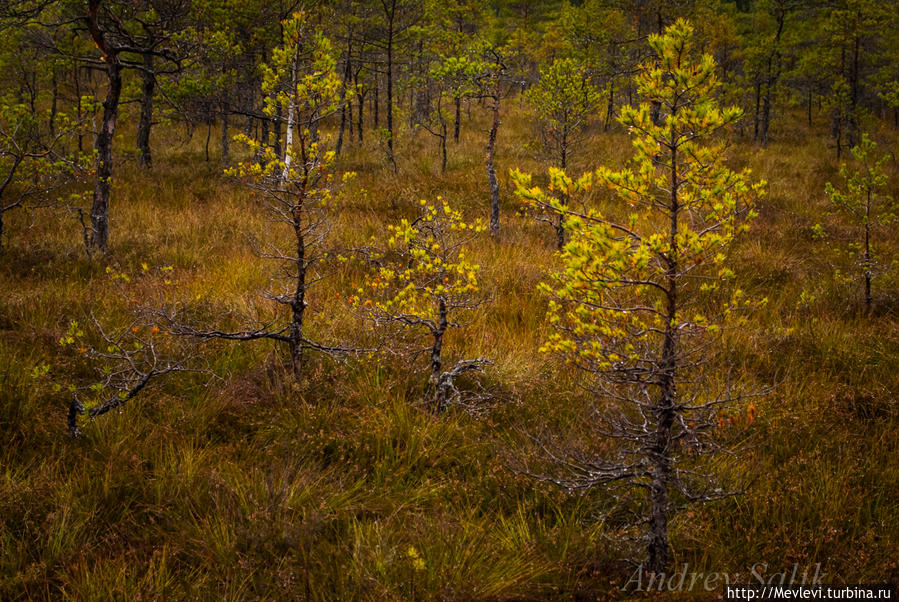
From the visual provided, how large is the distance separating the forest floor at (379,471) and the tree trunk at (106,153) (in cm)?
105

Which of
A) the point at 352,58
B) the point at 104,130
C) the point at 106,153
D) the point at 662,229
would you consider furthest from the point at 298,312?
the point at 352,58

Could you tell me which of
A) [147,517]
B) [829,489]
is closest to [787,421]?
[829,489]

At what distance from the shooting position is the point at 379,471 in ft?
11.1

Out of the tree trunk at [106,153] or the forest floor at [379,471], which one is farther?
the tree trunk at [106,153]

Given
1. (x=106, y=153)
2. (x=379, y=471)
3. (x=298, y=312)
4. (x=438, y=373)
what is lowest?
(x=379, y=471)

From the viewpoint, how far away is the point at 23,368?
159 inches

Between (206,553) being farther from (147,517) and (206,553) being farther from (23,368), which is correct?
(23,368)

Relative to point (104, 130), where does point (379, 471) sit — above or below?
below

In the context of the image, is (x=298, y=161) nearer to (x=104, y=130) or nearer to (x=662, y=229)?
(x=662, y=229)

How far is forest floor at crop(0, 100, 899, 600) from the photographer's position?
Result: 2590 mm

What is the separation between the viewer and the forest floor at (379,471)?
2590mm

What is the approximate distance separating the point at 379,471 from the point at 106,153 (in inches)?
269

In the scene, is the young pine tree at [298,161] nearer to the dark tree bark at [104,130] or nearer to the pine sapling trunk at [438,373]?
the pine sapling trunk at [438,373]

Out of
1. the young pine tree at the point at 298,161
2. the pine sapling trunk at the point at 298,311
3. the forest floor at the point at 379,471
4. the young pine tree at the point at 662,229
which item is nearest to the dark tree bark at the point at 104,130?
the forest floor at the point at 379,471
